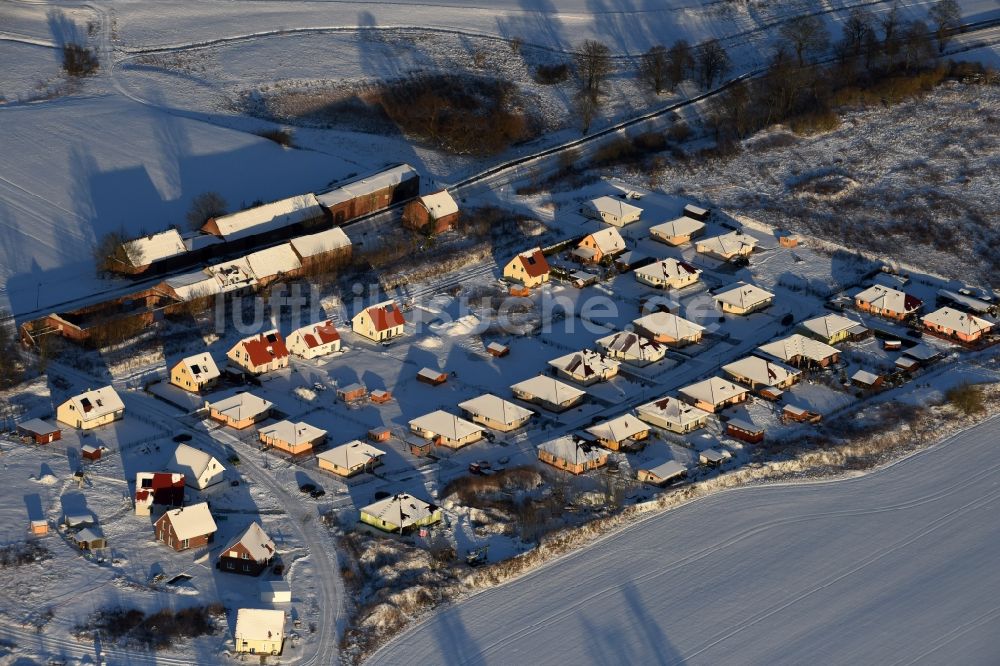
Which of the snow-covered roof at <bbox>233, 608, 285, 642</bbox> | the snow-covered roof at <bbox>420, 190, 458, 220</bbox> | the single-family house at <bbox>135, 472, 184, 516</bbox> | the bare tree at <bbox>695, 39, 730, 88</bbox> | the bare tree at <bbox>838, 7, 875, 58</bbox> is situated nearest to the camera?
the snow-covered roof at <bbox>233, 608, 285, 642</bbox>

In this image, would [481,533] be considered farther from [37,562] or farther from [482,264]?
[482,264]

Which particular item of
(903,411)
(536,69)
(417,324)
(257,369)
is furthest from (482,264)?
(536,69)

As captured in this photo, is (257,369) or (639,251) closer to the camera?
(257,369)

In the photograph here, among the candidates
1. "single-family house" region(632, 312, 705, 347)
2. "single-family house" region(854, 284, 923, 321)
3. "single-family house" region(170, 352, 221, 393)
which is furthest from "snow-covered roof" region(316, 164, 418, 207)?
"single-family house" region(854, 284, 923, 321)

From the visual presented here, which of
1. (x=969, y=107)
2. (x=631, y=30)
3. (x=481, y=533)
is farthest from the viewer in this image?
(x=631, y=30)

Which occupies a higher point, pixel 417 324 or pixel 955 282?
pixel 417 324

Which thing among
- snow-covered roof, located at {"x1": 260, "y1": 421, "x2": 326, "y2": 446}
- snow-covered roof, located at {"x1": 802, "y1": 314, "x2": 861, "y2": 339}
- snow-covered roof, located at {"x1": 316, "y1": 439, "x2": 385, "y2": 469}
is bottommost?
snow-covered roof, located at {"x1": 802, "y1": 314, "x2": 861, "y2": 339}

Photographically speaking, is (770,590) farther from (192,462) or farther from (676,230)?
(676,230)

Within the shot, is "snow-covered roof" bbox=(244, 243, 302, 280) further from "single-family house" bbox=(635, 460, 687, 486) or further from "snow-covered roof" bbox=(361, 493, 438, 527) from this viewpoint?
"single-family house" bbox=(635, 460, 687, 486)
